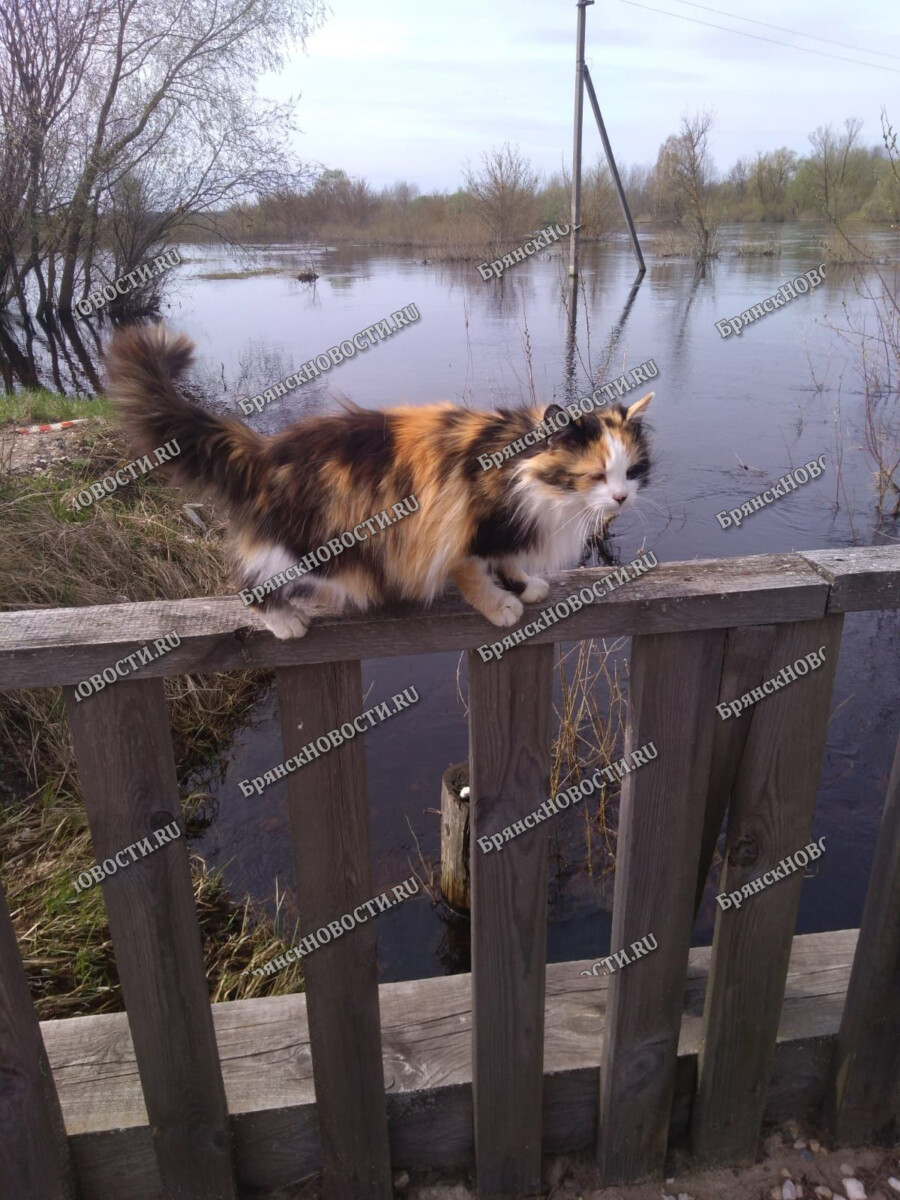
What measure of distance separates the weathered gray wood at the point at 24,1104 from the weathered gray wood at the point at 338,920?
487 millimetres

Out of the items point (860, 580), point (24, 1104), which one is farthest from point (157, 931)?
point (860, 580)

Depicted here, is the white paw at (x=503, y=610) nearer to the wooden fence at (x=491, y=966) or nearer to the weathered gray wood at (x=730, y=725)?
the wooden fence at (x=491, y=966)

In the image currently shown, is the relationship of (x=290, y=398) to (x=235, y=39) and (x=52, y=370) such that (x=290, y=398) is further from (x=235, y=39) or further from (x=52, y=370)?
(x=235, y=39)

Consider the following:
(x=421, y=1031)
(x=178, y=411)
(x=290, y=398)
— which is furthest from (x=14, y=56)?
(x=421, y=1031)

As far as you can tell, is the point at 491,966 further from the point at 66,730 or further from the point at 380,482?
the point at 66,730

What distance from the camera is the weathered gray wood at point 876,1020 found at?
5.47ft

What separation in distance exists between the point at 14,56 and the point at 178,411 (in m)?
15.6

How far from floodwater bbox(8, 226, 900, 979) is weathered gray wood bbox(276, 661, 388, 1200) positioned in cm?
84

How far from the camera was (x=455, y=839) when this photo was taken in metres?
3.35

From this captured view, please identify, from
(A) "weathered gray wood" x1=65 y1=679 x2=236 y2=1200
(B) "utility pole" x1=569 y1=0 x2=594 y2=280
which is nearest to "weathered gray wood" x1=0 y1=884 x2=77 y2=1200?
(A) "weathered gray wood" x1=65 y1=679 x2=236 y2=1200

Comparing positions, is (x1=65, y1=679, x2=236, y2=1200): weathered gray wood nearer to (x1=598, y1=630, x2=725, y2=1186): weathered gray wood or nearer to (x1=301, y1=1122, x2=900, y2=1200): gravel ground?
(x1=301, y1=1122, x2=900, y2=1200): gravel ground

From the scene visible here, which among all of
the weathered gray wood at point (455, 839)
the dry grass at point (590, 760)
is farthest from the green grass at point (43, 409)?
the weathered gray wood at point (455, 839)

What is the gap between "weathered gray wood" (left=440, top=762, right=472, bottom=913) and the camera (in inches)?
127

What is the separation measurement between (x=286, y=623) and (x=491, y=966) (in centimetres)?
83
